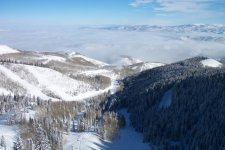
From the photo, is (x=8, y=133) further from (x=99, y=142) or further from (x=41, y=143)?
(x=99, y=142)

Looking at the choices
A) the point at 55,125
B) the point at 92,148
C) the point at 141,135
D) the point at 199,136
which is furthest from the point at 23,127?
the point at 199,136

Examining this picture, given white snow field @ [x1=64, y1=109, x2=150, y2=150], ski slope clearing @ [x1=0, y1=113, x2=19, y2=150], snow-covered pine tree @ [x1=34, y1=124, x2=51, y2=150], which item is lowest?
white snow field @ [x1=64, y1=109, x2=150, y2=150]

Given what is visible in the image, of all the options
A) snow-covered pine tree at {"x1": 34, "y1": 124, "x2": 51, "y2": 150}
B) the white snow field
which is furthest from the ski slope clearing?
the white snow field

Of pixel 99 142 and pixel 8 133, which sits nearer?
pixel 8 133

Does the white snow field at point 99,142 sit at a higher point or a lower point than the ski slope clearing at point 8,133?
lower

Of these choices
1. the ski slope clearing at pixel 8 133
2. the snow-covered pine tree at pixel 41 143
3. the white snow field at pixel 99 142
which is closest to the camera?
the snow-covered pine tree at pixel 41 143

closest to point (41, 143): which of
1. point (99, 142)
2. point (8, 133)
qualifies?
point (8, 133)

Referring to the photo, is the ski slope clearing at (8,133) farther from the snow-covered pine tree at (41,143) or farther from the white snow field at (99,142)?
the white snow field at (99,142)

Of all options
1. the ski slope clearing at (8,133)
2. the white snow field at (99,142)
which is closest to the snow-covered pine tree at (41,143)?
the ski slope clearing at (8,133)

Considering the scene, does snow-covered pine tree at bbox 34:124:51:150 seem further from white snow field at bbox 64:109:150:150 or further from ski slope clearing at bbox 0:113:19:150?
white snow field at bbox 64:109:150:150
